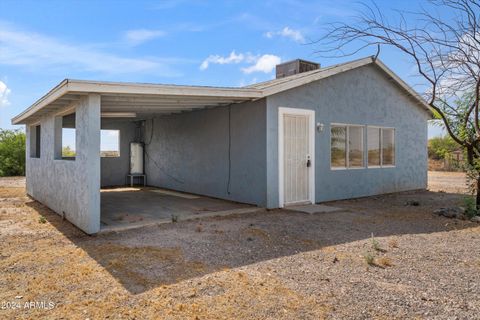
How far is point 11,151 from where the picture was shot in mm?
19656

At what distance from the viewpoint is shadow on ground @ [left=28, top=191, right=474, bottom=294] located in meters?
4.32

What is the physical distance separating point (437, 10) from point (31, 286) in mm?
7749

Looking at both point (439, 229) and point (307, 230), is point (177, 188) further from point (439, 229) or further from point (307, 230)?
point (439, 229)

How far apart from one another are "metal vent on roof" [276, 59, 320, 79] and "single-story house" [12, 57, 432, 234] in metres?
0.05

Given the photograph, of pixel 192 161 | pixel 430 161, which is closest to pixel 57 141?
pixel 192 161

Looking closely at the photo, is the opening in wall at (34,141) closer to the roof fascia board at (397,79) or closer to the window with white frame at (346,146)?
the window with white frame at (346,146)

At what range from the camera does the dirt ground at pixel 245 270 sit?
3.22 meters

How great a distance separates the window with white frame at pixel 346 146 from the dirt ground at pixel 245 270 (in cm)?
302

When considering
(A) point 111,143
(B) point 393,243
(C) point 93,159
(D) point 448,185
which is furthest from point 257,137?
(D) point 448,185

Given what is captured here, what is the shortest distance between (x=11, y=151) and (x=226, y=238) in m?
18.9

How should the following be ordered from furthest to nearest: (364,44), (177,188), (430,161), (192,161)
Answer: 1. (430,161)
2. (177,188)
3. (192,161)
4. (364,44)

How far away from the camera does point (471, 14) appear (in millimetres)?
6523

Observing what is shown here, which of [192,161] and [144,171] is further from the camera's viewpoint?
[144,171]

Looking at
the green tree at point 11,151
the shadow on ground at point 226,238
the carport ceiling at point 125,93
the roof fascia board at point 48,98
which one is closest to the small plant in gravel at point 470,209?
the shadow on ground at point 226,238
